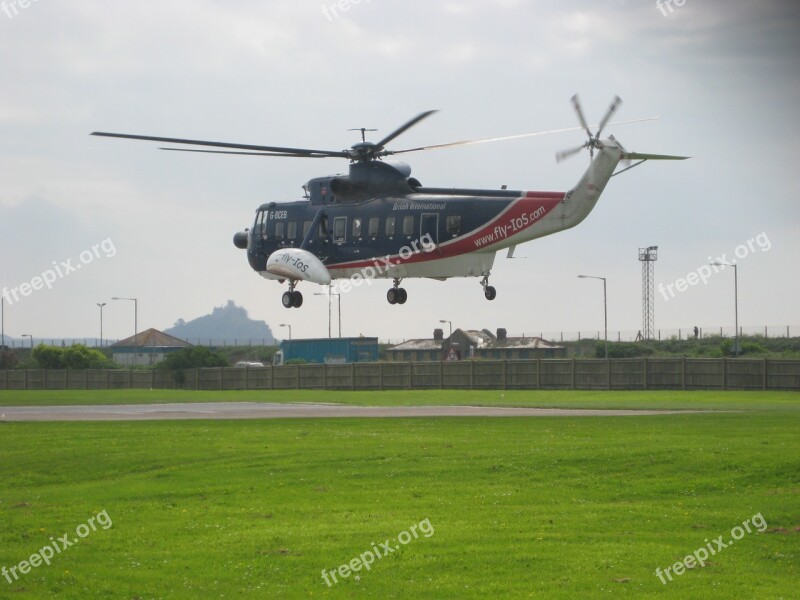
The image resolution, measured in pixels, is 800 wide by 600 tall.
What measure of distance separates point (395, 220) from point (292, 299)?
662cm

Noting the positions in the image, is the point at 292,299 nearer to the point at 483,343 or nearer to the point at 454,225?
the point at 454,225

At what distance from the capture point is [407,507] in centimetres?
2672

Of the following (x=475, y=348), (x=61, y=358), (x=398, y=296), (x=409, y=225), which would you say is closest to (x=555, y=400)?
(x=398, y=296)

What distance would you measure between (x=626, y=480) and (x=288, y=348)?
98.6m

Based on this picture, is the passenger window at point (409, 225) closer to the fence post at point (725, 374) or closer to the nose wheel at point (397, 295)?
the nose wheel at point (397, 295)

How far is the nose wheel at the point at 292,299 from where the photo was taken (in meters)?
50.8

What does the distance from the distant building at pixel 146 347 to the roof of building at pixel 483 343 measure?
28722 mm

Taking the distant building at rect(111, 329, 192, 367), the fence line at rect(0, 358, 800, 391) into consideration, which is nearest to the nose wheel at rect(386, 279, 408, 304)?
the fence line at rect(0, 358, 800, 391)

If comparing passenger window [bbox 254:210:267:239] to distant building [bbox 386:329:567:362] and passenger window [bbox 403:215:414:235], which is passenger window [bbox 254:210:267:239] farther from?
distant building [bbox 386:329:567:362]

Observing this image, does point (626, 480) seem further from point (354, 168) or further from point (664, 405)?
point (664, 405)

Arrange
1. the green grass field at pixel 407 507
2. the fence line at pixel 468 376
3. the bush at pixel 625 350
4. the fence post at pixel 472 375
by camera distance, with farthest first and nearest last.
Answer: the bush at pixel 625 350 < the fence post at pixel 472 375 < the fence line at pixel 468 376 < the green grass field at pixel 407 507

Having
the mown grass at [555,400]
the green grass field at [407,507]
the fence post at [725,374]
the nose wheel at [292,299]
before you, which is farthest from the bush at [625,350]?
the green grass field at [407,507]

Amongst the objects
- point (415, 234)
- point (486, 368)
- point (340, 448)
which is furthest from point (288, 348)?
point (340, 448)

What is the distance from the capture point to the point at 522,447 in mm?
34469
